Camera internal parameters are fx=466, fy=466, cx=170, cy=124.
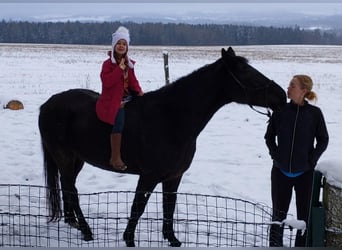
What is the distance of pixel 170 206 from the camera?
4.66 meters

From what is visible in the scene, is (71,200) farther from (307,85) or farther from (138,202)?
(307,85)

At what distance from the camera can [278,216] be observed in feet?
13.5

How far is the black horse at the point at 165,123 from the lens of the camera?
13.3 ft

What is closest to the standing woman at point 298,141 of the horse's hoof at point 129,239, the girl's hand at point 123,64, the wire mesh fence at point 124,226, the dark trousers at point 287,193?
the dark trousers at point 287,193

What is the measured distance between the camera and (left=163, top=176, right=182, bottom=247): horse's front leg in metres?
4.59

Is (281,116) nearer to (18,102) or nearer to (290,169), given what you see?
(290,169)

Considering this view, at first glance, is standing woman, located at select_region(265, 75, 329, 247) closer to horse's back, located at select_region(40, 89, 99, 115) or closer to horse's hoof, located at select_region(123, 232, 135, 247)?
horse's hoof, located at select_region(123, 232, 135, 247)

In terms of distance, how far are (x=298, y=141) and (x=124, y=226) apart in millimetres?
2120

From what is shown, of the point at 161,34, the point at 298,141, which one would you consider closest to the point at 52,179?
the point at 298,141

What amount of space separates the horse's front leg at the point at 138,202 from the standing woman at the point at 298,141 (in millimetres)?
1170

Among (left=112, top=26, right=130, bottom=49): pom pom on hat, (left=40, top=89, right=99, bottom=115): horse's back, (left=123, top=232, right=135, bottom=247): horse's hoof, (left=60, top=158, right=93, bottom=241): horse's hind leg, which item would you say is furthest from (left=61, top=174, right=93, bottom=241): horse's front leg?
(left=112, top=26, right=130, bottom=49): pom pom on hat

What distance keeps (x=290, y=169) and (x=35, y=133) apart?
21.1ft

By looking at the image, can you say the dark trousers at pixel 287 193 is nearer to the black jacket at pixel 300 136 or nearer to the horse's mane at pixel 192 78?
the black jacket at pixel 300 136

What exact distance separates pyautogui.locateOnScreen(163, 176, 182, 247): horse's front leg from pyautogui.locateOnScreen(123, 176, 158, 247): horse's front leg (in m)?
0.25
